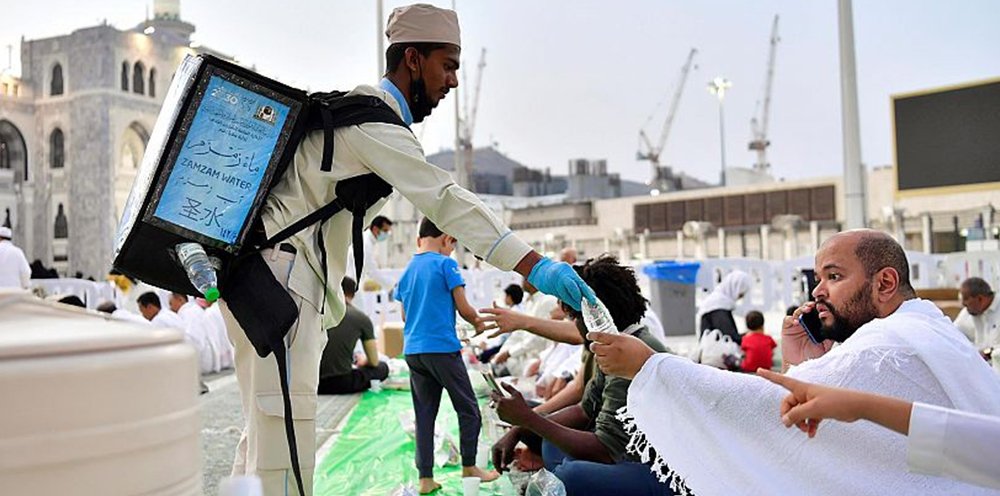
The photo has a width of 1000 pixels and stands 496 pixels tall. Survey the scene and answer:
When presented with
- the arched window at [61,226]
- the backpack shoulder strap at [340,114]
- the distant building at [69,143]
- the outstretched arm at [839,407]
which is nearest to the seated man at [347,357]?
the backpack shoulder strap at [340,114]

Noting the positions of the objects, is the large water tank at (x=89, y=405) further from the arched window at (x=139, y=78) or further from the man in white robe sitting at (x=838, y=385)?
the arched window at (x=139, y=78)

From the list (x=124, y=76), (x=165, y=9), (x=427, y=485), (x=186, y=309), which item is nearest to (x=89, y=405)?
(x=427, y=485)

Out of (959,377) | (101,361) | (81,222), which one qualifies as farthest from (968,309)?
(81,222)

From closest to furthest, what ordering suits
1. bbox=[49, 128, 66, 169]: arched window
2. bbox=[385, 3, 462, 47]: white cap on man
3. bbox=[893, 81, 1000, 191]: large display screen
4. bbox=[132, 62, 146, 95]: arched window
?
bbox=[385, 3, 462, 47]: white cap on man, bbox=[893, 81, 1000, 191]: large display screen, bbox=[49, 128, 66, 169]: arched window, bbox=[132, 62, 146, 95]: arched window

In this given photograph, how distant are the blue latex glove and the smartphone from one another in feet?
3.87

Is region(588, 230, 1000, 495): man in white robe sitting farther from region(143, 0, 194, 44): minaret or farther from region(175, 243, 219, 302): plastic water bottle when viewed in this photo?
region(143, 0, 194, 44): minaret

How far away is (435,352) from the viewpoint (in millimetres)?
4875

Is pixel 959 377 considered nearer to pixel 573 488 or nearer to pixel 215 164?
pixel 573 488

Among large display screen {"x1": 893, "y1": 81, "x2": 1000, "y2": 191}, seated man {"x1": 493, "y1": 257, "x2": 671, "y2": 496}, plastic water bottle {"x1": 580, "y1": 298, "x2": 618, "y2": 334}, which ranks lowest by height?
seated man {"x1": 493, "y1": 257, "x2": 671, "y2": 496}

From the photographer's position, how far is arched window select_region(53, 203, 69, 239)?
38969mm

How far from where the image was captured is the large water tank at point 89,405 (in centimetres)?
73

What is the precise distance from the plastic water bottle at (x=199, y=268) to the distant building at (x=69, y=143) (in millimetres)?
38785

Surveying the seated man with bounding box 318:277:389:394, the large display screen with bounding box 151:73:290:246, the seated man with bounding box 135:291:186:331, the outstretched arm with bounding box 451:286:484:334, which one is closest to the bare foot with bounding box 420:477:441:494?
the outstretched arm with bounding box 451:286:484:334

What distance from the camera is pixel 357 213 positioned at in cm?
249
